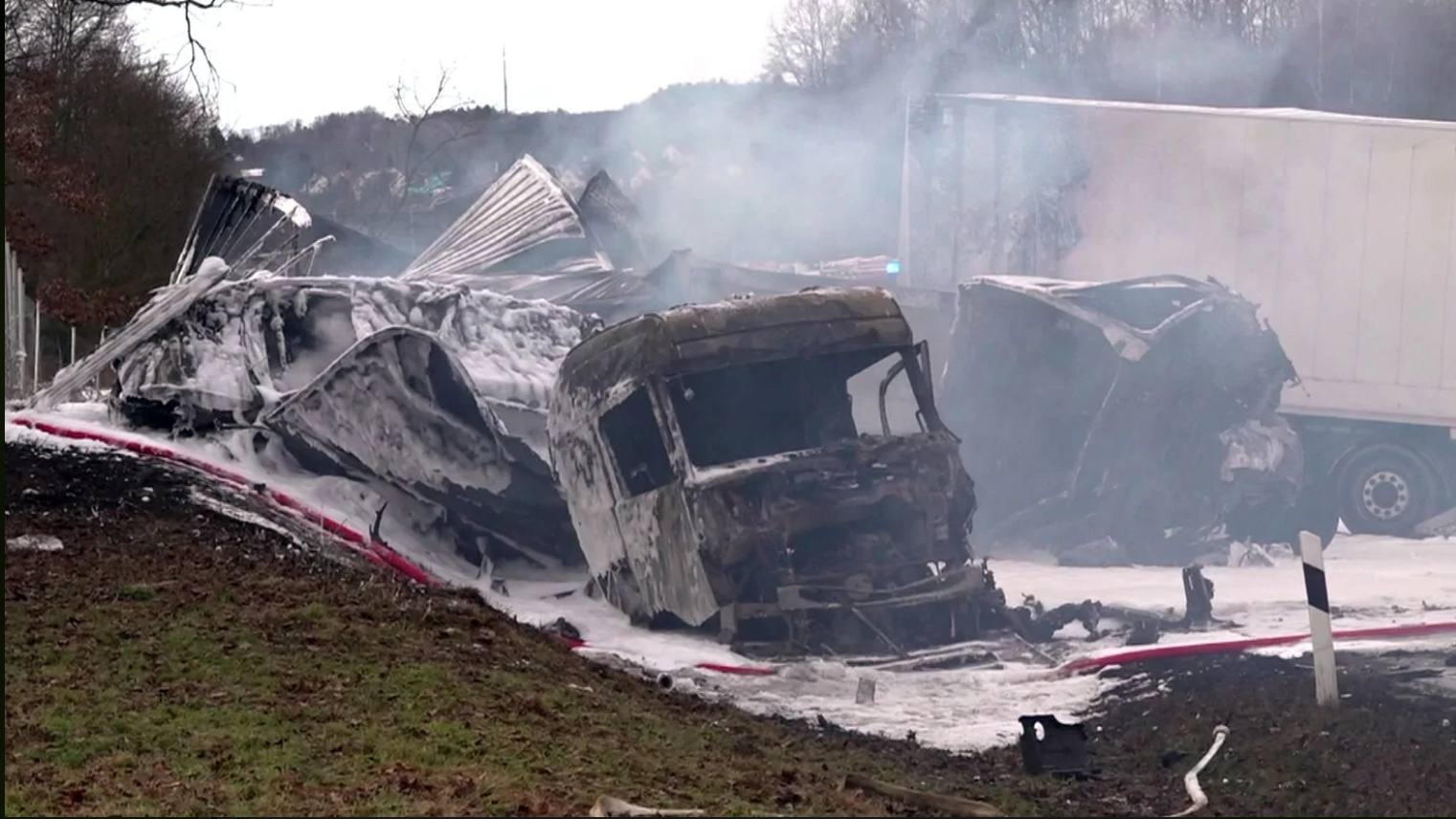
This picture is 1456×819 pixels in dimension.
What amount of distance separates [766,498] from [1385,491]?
9.62 meters

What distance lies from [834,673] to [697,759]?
3.05 metres

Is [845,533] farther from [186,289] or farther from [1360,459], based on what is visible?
[1360,459]

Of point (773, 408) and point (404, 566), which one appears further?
point (773, 408)

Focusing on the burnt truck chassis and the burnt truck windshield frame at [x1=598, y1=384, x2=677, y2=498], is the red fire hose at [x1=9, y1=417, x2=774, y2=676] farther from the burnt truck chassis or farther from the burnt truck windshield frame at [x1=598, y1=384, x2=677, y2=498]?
the burnt truck windshield frame at [x1=598, y1=384, x2=677, y2=498]

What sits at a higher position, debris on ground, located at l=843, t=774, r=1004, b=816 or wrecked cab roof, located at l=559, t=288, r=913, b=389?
wrecked cab roof, located at l=559, t=288, r=913, b=389

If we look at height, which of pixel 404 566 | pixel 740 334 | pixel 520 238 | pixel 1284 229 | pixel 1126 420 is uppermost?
pixel 1284 229

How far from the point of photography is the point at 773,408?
11.9 meters

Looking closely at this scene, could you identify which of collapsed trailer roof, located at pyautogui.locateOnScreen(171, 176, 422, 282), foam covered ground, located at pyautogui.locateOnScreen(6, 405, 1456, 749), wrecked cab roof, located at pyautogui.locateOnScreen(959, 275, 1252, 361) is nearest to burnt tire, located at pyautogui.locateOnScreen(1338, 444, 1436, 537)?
foam covered ground, located at pyautogui.locateOnScreen(6, 405, 1456, 749)

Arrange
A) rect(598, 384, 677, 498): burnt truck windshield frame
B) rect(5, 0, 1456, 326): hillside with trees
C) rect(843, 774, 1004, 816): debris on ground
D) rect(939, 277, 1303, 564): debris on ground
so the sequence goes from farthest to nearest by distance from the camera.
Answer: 1. rect(5, 0, 1456, 326): hillside with trees
2. rect(939, 277, 1303, 564): debris on ground
3. rect(598, 384, 677, 498): burnt truck windshield frame
4. rect(843, 774, 1004, 816): debris on ground

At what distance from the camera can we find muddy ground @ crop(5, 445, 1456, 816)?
231 inches

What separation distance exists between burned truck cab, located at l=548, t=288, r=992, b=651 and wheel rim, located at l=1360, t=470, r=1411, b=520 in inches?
317

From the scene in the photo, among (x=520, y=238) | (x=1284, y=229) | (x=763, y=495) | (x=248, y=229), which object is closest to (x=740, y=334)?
(x=763, y=495)

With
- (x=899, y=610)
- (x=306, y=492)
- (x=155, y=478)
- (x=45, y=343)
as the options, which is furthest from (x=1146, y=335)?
(x=45, y=343)

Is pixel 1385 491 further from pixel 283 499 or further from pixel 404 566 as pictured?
pixel 283 499
